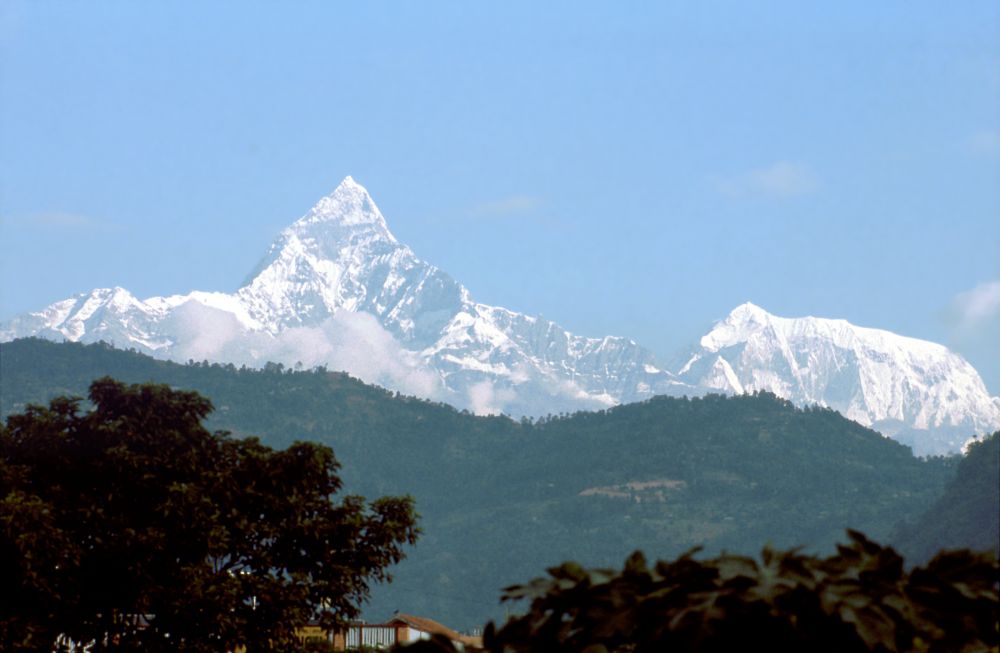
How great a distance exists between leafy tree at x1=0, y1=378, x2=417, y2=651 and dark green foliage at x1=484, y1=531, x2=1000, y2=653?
1319 inches

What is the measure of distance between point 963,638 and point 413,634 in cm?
8439

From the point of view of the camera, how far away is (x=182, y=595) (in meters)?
41.6

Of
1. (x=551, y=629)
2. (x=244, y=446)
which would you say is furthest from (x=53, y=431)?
(x=551, y=629)

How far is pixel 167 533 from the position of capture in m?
43.8

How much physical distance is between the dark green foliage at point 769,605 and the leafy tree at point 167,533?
110 feet

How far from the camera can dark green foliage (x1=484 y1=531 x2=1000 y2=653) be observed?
8.36 meters

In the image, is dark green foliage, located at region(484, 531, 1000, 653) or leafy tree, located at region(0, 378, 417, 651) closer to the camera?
dark green foliage, located at region(484, 531, 1000, 653)

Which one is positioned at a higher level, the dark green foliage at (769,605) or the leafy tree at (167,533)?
the leafy tree at (167,533)

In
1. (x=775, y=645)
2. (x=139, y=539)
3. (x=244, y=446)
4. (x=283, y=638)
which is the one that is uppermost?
(x=244, y=446)

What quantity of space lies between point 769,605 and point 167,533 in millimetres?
37149

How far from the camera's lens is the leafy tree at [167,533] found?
138 feet

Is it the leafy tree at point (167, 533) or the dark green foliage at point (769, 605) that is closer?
the dark green foliage at point (769, 605)

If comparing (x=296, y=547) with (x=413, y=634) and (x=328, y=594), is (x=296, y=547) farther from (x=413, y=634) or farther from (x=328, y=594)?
(x=413, y=634)

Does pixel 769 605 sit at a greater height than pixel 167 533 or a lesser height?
lesser
